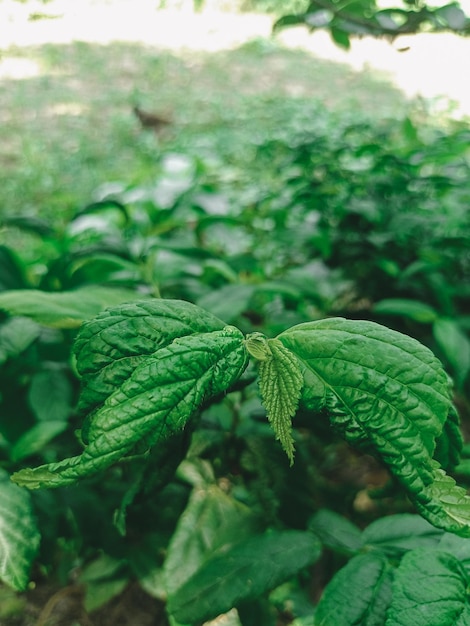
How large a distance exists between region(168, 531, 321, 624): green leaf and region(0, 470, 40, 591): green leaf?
0.21 m

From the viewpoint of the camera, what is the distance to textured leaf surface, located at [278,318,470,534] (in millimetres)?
601

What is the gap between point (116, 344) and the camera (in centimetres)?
62

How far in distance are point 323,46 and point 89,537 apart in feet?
26.3

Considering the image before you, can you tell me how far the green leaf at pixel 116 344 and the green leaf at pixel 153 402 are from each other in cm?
1

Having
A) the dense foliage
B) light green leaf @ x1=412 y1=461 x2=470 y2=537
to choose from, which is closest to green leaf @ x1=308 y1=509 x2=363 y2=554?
the dense foliage

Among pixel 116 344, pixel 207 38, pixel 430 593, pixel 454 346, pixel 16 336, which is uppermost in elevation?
pixel 116 344

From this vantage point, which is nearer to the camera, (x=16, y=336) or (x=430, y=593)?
(x=430, y=593)

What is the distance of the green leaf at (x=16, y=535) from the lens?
2.64 feet

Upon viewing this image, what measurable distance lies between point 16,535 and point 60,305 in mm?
364

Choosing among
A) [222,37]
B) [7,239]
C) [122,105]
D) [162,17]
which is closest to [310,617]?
[7,239]

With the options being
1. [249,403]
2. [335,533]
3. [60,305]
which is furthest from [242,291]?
[335,533]

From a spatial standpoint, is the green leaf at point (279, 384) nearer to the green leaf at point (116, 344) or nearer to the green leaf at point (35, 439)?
the green leaf at point (116, 344)

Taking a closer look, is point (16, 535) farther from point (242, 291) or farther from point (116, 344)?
point (242, 291)

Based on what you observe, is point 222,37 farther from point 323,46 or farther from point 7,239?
point 7,239
